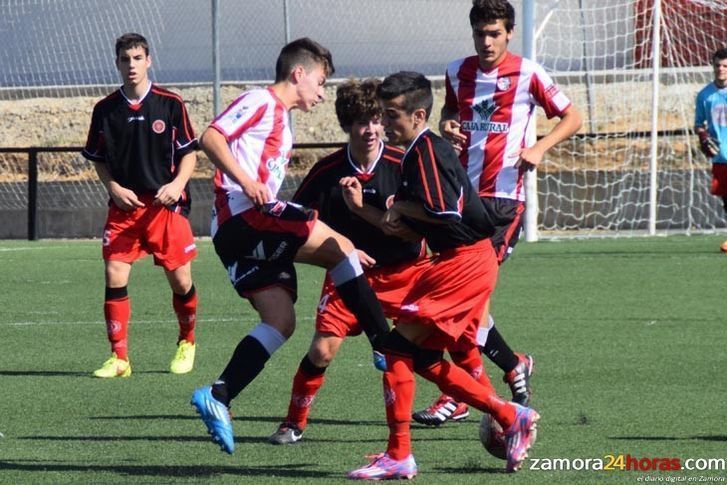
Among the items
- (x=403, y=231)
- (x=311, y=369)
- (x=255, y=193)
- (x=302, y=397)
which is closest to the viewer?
(x=403, y=231)

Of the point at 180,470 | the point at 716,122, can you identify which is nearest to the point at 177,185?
the point at 180,470

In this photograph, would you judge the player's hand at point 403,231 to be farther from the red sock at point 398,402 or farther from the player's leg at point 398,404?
the red sock at point 398,402

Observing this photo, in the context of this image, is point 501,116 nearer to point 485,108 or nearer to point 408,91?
point 485,108

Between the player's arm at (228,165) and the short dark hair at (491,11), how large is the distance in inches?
66.9

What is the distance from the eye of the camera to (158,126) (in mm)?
8203

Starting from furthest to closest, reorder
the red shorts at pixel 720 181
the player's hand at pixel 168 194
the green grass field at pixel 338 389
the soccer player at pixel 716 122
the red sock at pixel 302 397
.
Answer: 1. the red shorts at pixel 720 181
2. the soccer player at pixel 716 122
3. the player's hand at pixel 168 194
4. the red sock at pixel 302 397
5. the green grass field at pixel 338 389

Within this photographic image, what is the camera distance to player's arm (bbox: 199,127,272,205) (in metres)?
5.54

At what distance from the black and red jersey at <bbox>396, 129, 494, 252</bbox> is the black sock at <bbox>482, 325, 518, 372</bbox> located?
3.60 feet

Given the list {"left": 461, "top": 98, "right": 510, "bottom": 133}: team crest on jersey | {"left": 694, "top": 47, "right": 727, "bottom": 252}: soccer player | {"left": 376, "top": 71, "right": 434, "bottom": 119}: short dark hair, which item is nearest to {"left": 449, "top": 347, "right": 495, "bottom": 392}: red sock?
{"left": 376, "top": 71, "right": 434, "bottom": 119}: short dark hair

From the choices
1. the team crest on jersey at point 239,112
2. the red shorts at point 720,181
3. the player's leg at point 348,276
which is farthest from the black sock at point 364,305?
the red shorts at point 720,181

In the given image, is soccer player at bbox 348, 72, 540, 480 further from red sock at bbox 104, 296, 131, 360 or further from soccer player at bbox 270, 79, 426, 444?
red sock at bbox 104, 296, 131, 360

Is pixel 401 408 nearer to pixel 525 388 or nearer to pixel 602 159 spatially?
pixel 525 388

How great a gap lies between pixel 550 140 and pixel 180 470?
2.59 m

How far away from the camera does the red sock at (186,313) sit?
800cm
